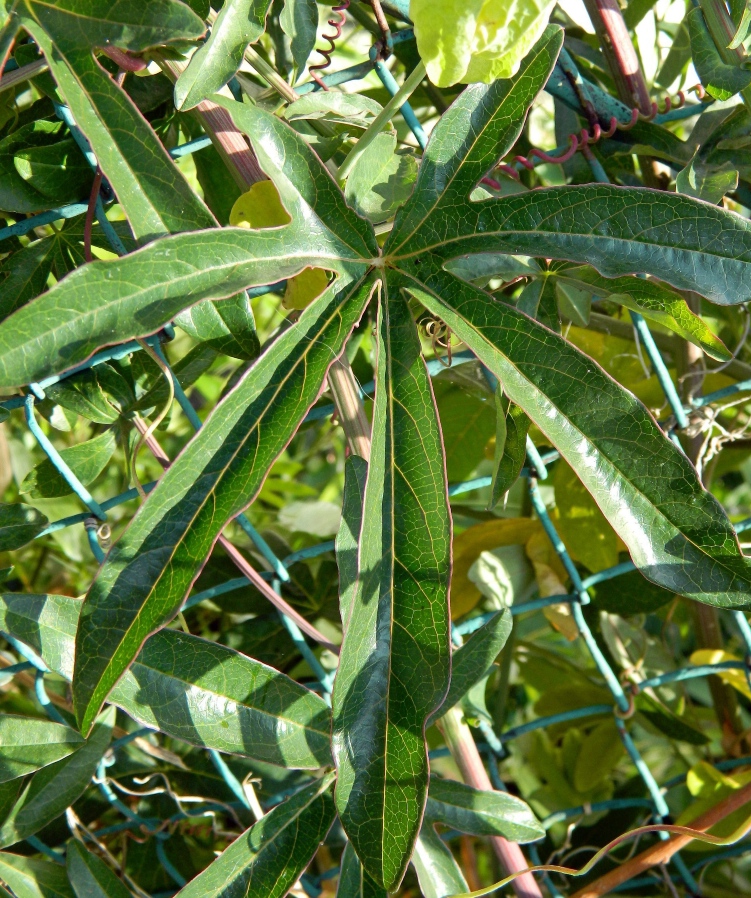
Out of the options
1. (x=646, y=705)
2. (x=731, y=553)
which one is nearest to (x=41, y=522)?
(x=731, y=553)

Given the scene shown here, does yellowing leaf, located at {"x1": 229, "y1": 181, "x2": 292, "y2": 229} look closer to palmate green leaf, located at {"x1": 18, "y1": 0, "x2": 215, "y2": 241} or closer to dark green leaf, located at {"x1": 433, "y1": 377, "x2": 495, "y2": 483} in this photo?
palmate green leaf, located at {"x1": 18, "y1": 0, "x2": 215, "y2": 241}

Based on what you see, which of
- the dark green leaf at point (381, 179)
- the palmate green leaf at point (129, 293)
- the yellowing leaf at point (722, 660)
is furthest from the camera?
the yellowing leaf at point (722, 660)

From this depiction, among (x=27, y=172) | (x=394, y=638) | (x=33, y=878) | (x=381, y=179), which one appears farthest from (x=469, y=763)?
(x=27, y=172)

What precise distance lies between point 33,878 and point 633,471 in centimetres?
64

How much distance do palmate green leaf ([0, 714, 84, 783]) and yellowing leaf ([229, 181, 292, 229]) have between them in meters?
0.44

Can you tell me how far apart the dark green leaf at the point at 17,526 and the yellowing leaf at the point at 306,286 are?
271mm

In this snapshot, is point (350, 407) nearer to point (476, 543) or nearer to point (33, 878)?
point (476, 543)

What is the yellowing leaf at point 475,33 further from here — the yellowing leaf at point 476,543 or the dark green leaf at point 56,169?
the yellowing leaf at point 476,543

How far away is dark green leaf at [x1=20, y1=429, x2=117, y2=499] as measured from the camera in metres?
0.72

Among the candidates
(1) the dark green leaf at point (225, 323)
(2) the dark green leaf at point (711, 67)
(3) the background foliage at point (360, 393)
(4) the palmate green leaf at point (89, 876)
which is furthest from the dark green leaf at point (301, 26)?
(4) the palmate green leaf at point (89, 876)

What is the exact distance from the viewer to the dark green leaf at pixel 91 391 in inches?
26.9

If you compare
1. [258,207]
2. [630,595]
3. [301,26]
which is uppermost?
[301,26]

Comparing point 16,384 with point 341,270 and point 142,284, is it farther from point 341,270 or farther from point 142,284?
point 341,270

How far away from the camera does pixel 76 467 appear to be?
0.72 m
